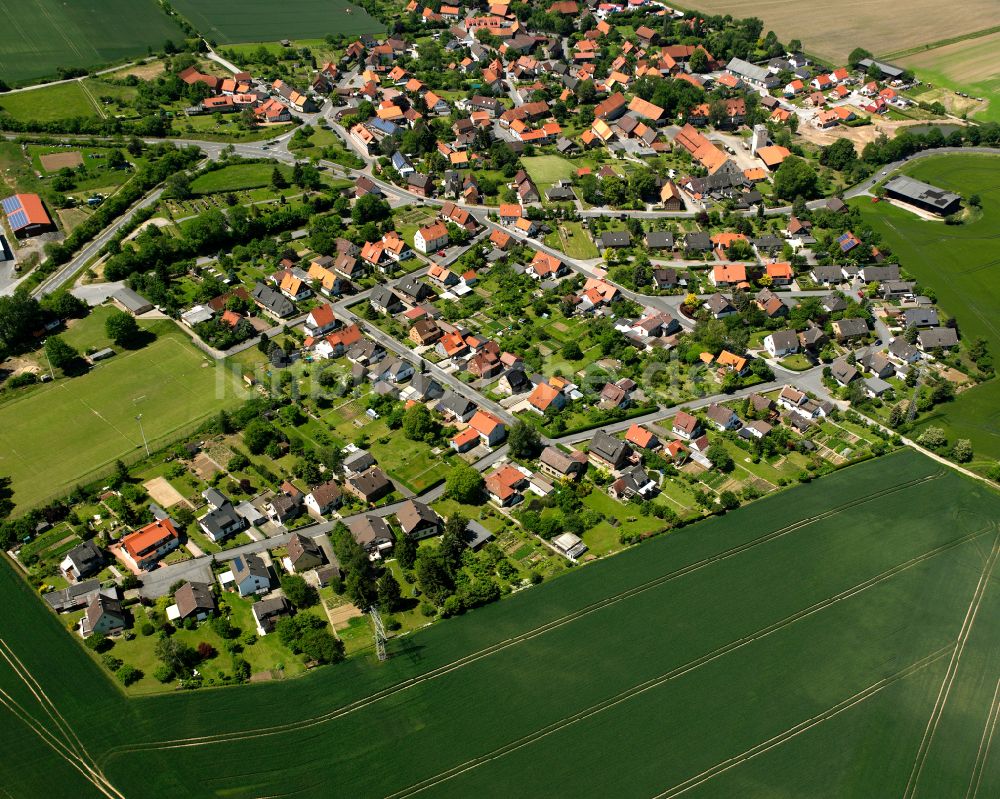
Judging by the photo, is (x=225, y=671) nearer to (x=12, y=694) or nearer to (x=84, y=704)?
Result: (x=84, y=704)

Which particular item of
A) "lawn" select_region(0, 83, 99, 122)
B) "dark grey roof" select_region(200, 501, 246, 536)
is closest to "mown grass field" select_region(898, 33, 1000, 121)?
"dark grey roof" select_region(200, 501, 246, 536)

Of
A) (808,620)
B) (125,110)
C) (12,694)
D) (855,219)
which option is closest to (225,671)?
(12,694)

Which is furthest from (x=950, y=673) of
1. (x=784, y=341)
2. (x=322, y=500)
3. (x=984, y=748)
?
(x=322, y=500)

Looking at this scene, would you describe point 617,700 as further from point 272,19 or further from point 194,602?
point 272,19

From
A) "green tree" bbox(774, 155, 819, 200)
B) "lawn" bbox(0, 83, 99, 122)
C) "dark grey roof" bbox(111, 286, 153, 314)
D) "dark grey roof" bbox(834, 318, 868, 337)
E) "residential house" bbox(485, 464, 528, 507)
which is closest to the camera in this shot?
"residential house" bbox(485, 464, 528, 507)

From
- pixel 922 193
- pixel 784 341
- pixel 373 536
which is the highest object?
pixel 922 193

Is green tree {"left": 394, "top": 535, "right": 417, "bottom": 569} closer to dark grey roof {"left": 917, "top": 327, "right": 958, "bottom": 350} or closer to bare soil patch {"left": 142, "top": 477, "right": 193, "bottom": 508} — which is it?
bare soil patch {"left": 142, "top": 477, "right": 193, "bottom": 508}
